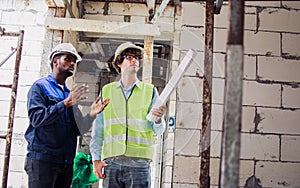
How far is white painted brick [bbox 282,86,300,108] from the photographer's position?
2.74 metres

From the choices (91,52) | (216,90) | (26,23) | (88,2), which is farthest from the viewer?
(91,52)

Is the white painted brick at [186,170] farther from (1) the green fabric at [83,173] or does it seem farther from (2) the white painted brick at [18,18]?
(2) the white painted brick at [18,18]

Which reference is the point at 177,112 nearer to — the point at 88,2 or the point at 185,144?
the point at 185,144

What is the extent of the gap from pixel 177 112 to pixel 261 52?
0.70 m

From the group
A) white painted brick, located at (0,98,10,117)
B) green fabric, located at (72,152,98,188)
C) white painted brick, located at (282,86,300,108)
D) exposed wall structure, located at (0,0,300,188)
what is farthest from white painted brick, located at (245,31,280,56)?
white painted brick, located at (0,98,10,117)

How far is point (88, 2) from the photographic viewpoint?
4613 millimetres

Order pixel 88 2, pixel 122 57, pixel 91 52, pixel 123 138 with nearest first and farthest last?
pixel 123 138
pixel 122 57
pixel 88 2
pixel 91 52

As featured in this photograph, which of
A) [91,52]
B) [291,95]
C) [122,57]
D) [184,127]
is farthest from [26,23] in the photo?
[291,95]

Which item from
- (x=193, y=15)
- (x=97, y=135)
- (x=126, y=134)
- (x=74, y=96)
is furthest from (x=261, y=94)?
(x=74, y=96)

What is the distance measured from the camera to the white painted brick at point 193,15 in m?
2.79

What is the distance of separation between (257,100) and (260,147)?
311 mm

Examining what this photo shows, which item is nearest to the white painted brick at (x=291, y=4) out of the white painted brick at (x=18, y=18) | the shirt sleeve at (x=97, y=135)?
the shirt sleeve at (x=97, y=135)

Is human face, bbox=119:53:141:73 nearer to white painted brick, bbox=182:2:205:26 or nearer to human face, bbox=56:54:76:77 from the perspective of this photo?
human face, bbox=56:54:76:77

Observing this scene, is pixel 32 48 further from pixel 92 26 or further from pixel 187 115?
pixel 187 115
